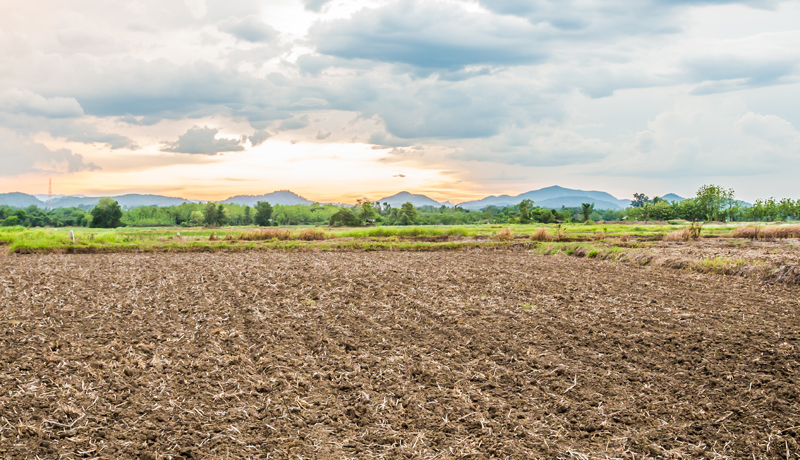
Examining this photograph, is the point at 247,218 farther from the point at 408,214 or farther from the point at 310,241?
the point at 310,241

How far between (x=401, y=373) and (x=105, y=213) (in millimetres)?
67633

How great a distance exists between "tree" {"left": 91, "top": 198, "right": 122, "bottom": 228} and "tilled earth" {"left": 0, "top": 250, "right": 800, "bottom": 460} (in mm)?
56644

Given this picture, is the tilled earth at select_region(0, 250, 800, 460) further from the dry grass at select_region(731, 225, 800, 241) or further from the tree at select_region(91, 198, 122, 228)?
the tree at select_region(91, 198, 122, 228)

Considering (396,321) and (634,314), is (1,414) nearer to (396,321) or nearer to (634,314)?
(396,321)

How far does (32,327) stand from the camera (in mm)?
9094

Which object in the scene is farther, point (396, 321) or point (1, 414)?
point (396, 321)

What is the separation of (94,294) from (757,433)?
1435cm

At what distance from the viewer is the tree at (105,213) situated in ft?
198

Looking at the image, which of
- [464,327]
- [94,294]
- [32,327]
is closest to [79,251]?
[94,294]

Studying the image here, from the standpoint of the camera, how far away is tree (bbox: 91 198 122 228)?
6031 cm

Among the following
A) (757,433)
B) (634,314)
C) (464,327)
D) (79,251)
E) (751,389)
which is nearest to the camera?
(757,433)

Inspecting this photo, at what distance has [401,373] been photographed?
259 inches

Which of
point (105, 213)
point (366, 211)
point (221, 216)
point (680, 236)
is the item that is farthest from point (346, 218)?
point (680, 236)

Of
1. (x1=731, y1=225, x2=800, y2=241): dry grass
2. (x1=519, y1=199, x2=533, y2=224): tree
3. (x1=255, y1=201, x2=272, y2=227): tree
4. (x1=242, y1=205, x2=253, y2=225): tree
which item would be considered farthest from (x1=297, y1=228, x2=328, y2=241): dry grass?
(x1=242, y1=205, x2=253, y2=225): tree
